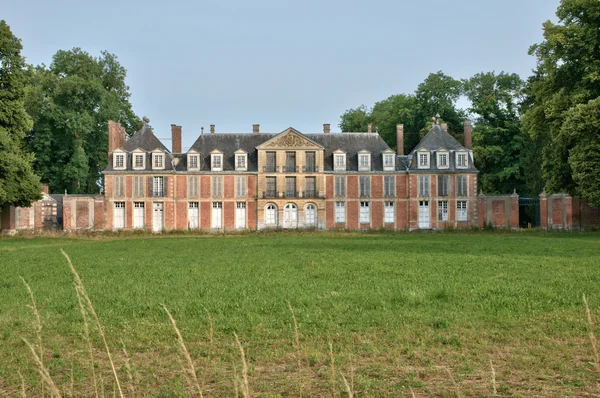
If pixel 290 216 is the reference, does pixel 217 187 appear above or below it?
above

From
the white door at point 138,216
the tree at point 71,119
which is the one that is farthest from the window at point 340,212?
the tree at point 71,119

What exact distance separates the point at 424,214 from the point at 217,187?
15.3m

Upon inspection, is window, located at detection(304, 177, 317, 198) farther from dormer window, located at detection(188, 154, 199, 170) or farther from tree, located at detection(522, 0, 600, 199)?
tree, located at detection(522, 0, 600, 199)

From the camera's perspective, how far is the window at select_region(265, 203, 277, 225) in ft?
153

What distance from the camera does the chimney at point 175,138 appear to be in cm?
4794

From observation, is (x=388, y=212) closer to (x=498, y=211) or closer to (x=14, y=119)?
(x=498, y=211)

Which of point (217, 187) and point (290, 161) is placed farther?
point (290, 161)

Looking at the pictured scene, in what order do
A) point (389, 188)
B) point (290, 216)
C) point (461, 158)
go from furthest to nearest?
1. point (290, 216)
2. point (389, 188)
3. point (461, 158)

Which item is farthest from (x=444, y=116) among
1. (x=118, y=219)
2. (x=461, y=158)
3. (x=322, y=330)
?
(x=322, y=330)

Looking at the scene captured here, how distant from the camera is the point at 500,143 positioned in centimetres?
5069

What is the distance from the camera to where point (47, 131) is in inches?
1948

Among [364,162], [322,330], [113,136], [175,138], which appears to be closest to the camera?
[322,330]

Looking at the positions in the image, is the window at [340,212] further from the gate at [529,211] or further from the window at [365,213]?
the gate at [529,211]

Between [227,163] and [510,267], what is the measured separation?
3424cm
